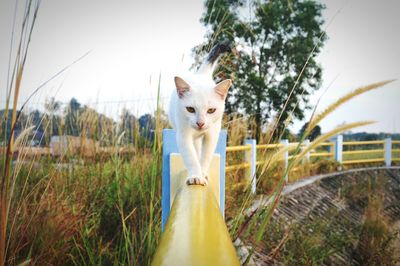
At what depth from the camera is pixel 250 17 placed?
1.42m

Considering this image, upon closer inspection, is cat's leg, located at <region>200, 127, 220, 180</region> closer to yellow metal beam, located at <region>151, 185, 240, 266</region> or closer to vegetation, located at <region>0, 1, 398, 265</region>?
vegetation, located at <region>0, 1, 398, 265</region>

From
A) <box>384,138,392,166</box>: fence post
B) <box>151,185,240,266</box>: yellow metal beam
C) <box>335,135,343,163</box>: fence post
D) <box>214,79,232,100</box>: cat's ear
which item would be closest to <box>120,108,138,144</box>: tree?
<box>214,79,232,100</box>: cat's ear

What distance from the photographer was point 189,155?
0.95m

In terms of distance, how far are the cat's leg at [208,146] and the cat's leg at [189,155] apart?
0.03m

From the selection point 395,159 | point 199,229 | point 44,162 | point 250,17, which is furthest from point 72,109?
point 395,159

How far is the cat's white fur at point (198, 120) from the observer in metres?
0.94

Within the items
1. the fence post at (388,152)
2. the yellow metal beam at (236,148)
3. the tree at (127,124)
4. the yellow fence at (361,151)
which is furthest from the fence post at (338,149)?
the tree at (127,124)

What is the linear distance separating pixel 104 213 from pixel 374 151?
Answer: 9.61 m

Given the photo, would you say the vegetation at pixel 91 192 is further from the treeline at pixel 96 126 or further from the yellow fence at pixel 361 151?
the yellow fence at pixel 361 151

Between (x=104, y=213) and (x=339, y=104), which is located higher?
(x=339, y=104)

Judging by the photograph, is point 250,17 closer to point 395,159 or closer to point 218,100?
point 218,100

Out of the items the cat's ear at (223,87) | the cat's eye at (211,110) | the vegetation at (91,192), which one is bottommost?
the vegetation at (91,192)

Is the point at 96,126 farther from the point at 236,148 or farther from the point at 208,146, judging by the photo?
the point at 208,146

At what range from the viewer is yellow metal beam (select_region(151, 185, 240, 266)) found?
0.43m
